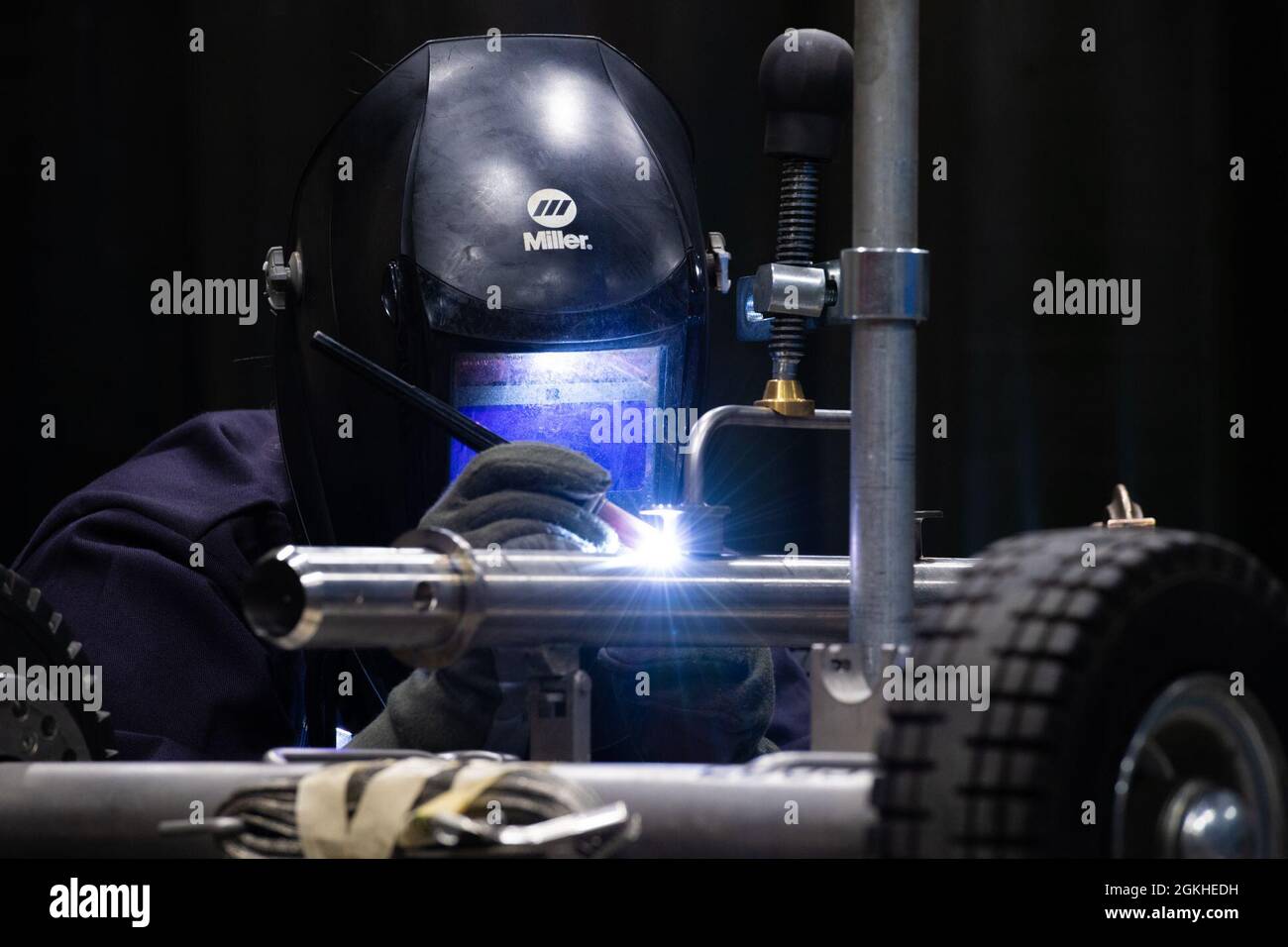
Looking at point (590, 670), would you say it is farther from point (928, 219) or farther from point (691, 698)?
point (928, 219)

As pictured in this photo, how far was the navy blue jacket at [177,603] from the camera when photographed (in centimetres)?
125

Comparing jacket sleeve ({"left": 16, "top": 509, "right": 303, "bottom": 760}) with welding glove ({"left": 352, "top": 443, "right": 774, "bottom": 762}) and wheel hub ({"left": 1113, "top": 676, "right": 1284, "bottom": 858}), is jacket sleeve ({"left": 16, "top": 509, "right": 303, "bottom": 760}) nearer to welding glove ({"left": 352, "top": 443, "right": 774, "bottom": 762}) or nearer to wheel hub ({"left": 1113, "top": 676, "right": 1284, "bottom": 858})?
welding glove ({"left": 352, "top": 443, "right": 774, "bottom": 762})

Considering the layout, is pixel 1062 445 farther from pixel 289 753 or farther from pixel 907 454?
pixel 289 753

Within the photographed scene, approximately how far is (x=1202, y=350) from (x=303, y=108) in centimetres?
92

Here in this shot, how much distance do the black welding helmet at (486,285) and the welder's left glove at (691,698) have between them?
0.17 meters

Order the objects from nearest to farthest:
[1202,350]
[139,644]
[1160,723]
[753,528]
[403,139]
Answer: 1. [1160,723]
2. [139,644]
3. [403,139]
4. [1202,350]
5. [753,528]

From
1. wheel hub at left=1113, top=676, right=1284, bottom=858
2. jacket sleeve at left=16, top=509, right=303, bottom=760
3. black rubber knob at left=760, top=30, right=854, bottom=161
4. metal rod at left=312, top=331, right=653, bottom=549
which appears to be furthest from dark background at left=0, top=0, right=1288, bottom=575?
wheel hub at left=1113, top=676, right=1284, bottom=858

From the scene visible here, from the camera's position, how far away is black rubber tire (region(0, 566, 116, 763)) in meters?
0.92

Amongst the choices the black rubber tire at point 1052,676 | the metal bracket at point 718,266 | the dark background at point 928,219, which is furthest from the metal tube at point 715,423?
the dark background at point 928,219

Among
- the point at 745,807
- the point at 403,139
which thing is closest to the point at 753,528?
the point at 403,139

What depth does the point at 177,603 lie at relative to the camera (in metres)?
1.30

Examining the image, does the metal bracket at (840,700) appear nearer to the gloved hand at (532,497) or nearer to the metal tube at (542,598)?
the metal tube at (542,598)
